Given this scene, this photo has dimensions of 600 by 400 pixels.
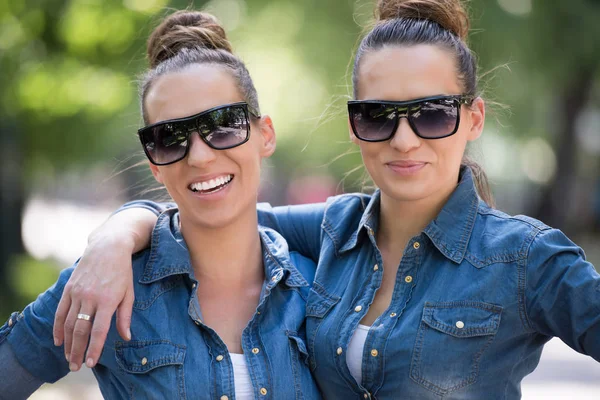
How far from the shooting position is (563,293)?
2232 millimetres

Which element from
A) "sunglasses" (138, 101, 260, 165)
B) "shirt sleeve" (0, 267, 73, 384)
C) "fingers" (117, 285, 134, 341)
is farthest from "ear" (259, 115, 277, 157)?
"shirt sleeve" (0, 267, 73, 384)

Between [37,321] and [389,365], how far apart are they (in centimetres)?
124

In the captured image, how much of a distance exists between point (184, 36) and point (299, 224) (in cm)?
92

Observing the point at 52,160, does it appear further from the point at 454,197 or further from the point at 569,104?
the point at 569,104

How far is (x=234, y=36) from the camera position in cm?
813

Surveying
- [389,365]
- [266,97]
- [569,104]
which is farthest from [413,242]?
[569,104]

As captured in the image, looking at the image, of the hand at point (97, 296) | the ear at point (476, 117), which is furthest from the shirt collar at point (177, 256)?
the ear at point (476, 117)

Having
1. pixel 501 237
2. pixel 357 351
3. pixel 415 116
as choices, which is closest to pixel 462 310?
pixel 501 237

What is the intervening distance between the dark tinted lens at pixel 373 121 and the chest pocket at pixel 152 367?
1.00m

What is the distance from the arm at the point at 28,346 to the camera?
8.32 ft

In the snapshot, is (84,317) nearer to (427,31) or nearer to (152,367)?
(152,367)

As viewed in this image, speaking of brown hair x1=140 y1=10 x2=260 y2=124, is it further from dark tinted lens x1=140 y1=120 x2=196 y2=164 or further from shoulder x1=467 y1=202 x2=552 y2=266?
shoulder x1=467 y1=202 x2=552 y2=266

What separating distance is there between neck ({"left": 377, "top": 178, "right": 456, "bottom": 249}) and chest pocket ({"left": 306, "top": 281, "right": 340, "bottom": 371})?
30cm

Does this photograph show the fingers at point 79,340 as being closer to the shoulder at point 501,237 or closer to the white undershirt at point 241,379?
the white undershirt at point 241,379
